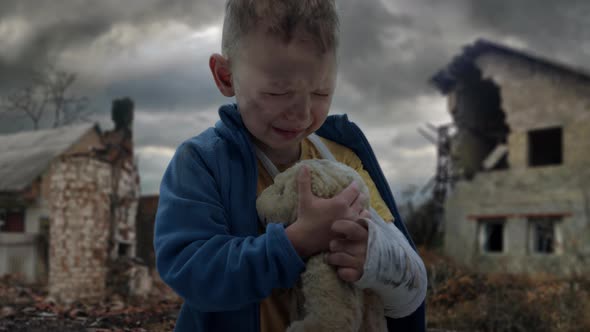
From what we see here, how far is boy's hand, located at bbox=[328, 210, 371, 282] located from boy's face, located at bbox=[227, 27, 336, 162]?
0.35 meters

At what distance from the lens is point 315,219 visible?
1.43m

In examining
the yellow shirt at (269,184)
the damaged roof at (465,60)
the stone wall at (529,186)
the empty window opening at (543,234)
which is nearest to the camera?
the yellow shirt at (269,184)

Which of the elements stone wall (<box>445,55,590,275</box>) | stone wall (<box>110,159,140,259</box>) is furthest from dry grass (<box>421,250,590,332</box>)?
stone wall (<box>445,55,590,275</box>)

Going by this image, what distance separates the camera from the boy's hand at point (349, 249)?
1423mm

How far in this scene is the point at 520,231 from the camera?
44.7ft

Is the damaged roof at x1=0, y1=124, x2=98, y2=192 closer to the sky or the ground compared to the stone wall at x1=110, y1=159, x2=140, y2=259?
closer to the sky

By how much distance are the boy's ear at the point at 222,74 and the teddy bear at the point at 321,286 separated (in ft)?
1.16

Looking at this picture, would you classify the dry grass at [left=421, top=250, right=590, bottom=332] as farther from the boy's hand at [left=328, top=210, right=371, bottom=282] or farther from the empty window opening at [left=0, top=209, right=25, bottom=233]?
the empty window opening at [left=0, top=209, right=25, bottom=233]

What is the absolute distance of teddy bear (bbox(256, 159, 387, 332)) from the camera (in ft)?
4.70

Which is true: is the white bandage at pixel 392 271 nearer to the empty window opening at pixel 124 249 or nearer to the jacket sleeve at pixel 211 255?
the jacket sleeve at pixel 211 255

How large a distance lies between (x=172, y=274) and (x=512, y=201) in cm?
1421

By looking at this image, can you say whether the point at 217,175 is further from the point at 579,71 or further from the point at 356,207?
the point at 579,71

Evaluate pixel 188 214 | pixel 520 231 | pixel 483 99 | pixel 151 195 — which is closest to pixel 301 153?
pixel 188 214

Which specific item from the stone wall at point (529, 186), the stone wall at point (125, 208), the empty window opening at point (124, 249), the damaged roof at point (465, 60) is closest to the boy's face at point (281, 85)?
the stone wall at point (125, 208)
